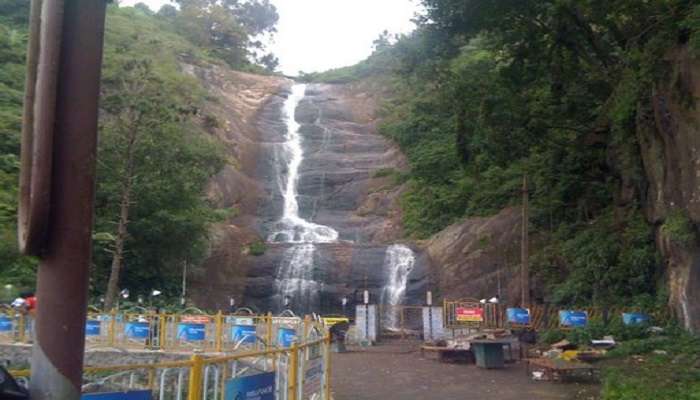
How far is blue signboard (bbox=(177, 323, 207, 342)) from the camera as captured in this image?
17562 mm

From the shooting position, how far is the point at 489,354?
19047 millimetres

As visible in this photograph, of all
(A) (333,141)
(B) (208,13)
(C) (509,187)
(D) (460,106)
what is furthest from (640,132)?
(B) (208,13)

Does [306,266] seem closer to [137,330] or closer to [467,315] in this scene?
[467,315]

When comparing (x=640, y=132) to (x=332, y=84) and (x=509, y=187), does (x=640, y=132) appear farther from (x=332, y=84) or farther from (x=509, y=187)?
(x=332, y=84)

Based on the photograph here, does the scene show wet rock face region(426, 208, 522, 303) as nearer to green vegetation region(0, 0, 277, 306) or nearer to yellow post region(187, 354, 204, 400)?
green vegetation region(0, 0, 277, 306)

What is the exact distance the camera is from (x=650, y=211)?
23453 millimetres

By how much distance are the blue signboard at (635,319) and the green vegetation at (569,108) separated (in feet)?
5.49

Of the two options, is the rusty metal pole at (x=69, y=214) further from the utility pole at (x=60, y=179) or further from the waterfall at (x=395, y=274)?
the waterfall at (x=395, y=274)

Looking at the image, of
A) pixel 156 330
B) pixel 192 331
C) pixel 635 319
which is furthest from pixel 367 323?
pixel 192 331

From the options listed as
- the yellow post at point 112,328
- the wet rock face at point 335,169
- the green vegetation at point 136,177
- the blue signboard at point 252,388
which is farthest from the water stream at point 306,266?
the blue signboard at point 252,388

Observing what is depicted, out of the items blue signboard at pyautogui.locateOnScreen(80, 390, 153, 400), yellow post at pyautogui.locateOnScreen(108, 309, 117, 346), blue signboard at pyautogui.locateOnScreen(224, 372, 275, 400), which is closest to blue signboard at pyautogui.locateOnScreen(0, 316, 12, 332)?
yellow post at pyautogui.locateOnScreen(108, 309, 117, 346)

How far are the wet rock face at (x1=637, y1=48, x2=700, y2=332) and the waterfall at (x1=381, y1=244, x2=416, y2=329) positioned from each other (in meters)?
13.9

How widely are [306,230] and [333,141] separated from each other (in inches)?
623

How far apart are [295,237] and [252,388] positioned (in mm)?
35819
